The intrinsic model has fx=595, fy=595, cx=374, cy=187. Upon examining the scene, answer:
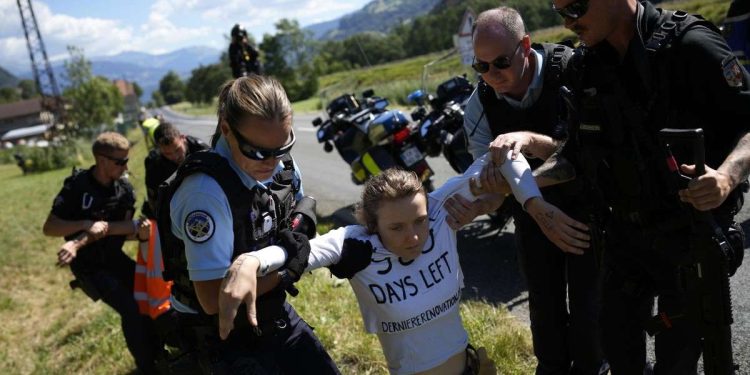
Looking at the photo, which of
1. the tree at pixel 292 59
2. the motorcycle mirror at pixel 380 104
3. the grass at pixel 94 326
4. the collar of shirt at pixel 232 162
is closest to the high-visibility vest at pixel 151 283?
the grass at pixel 94 326

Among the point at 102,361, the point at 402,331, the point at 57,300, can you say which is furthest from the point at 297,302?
the point at 57,300

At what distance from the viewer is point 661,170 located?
213cm

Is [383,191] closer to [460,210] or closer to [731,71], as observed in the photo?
[460,210]

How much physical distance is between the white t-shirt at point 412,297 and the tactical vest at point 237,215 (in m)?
0.23

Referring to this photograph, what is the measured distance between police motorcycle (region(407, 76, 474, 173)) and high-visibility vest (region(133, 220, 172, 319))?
271 cm

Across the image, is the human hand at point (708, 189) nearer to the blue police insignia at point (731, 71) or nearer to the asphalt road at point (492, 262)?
the blue police insignia at point (731, 71)

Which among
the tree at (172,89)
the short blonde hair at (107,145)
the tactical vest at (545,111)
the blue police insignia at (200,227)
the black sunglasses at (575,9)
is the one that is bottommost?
the tree at (172,89)

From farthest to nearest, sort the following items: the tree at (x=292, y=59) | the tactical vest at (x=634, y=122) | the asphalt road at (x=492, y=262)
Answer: the tree at (x=292, y=59)
the asphalt road at (x=492, y=262)
the tactical vest at (x=634, y=122)

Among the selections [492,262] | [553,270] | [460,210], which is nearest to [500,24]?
[460,210]

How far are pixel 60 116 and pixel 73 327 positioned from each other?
48.4 meters

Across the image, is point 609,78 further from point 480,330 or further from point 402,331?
point 480,330

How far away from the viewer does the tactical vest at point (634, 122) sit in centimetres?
208

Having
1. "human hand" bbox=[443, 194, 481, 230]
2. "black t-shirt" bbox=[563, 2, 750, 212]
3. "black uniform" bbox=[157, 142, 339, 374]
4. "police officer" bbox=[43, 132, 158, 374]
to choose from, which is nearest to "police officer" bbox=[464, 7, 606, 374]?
"human hand" bbox=[443, 194, 481, 230]

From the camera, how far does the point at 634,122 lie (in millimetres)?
2146
